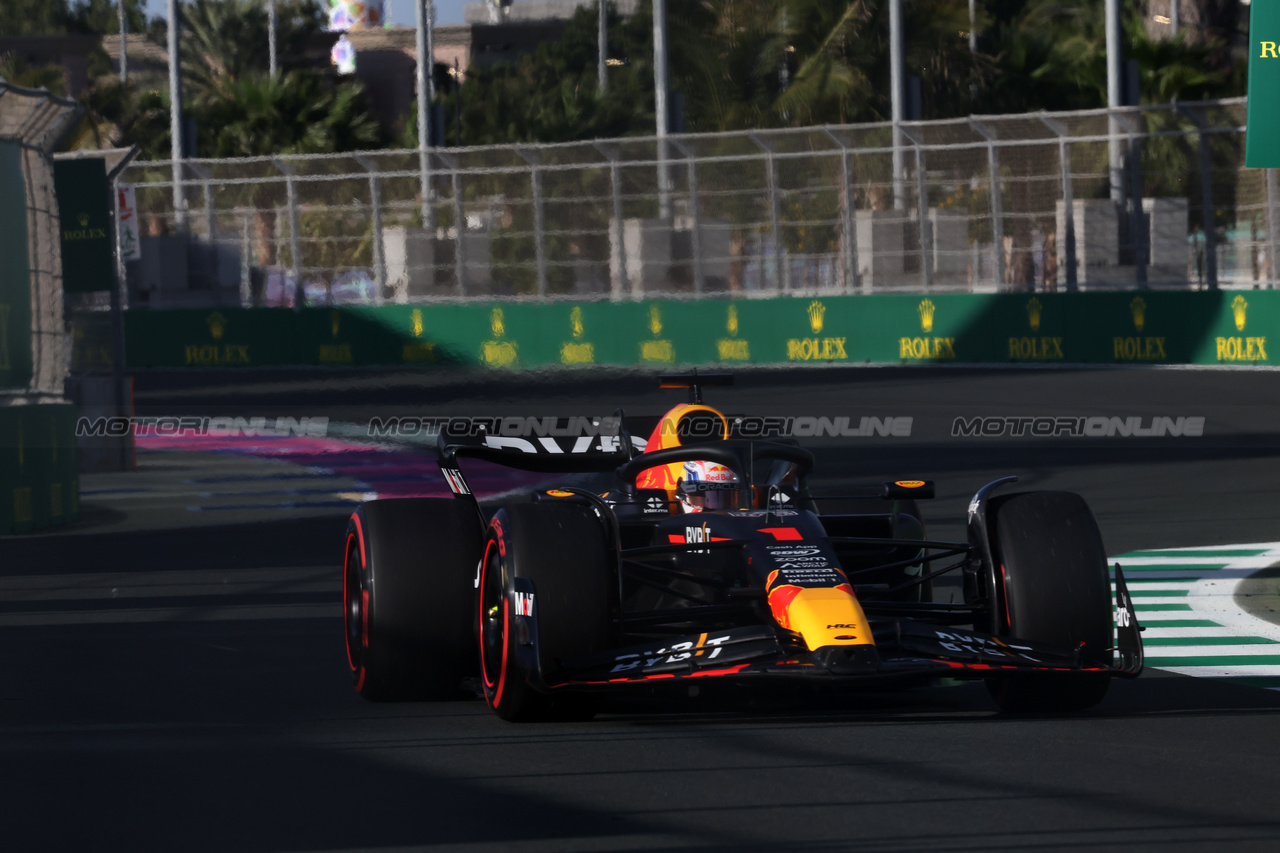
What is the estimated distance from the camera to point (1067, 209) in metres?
25.5

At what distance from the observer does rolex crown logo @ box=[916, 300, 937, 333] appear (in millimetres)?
25672

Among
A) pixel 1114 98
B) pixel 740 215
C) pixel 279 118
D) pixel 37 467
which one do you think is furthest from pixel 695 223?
pixel 279 118

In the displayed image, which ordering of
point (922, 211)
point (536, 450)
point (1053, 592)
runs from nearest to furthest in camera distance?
1. point (1053, 592)
2. point (536, 450)
3. point (922, 211)

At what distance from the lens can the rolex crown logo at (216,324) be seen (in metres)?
29.7

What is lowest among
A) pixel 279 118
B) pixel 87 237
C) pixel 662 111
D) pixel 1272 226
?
pixel 87 237

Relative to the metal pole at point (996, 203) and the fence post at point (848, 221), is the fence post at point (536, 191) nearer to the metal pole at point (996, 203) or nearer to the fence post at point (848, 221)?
the fence post at point (848, 221)

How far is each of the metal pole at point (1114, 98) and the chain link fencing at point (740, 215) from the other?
0.17 ft

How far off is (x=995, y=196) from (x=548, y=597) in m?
21.0

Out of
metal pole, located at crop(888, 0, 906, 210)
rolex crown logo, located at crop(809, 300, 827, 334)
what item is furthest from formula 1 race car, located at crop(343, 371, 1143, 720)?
metal pole, located at crop(888, 0, 906, 210)

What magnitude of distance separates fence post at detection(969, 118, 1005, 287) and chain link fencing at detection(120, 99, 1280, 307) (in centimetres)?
3

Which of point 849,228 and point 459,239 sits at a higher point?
point 459,239

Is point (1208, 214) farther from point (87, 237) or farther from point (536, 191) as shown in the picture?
point (87, 237)

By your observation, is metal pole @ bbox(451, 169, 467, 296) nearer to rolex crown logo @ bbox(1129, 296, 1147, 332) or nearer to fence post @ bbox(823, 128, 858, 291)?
fence post @ bbox(823, 128, 858, 291)

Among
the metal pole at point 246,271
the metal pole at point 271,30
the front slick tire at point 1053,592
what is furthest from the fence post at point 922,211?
the metal pole at point 271,30
